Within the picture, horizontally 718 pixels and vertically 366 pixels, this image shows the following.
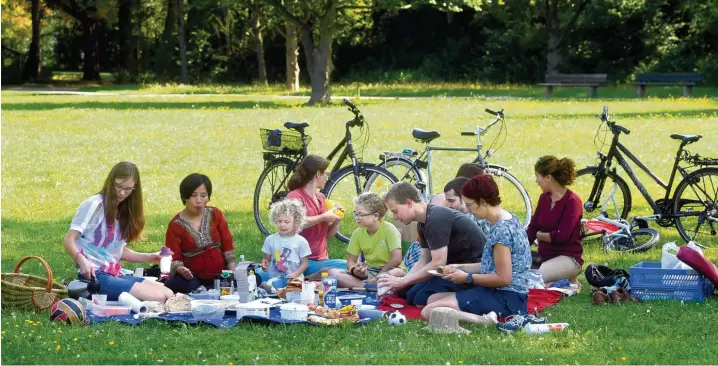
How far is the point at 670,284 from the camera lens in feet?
27.3

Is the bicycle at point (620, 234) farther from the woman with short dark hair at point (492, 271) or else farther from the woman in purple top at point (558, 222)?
the woman with short dark hair at point (492, 271)

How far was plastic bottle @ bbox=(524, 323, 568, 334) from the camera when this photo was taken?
7160 mm

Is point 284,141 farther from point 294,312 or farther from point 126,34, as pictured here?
point 126,34

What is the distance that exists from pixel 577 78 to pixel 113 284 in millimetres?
29831

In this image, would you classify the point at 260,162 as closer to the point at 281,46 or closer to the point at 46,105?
the point at 46,105

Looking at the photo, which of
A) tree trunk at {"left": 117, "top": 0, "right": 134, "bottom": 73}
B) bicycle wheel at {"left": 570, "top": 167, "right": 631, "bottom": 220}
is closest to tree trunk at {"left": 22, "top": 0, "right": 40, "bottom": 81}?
tree trunk at {"left": 117, "top": 0, "right": 134, "bottom": 73}

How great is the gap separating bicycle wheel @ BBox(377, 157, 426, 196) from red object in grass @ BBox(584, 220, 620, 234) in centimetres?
161

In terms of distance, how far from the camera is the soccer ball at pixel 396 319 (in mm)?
7473

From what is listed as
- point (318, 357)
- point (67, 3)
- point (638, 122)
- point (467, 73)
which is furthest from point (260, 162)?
point (67, 3)

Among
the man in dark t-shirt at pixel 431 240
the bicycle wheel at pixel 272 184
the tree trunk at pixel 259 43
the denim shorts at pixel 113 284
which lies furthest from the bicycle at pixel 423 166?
the tree trunk at pixel 259 43

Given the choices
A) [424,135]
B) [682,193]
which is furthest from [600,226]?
[424,135]

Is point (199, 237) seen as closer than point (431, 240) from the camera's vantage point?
No

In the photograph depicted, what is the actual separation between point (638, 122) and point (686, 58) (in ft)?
66.4

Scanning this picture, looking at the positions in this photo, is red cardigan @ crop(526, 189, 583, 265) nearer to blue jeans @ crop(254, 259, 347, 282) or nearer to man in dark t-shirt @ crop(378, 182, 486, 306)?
man in dark t-shirt @ crop(378, 182, 486, 306)
